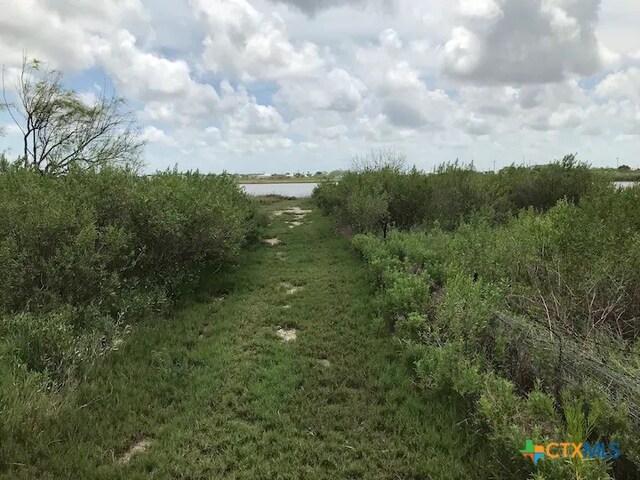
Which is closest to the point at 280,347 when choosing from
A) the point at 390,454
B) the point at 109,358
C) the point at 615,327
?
the point at 109,358

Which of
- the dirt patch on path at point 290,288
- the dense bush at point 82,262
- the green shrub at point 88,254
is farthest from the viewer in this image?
the dirt patch on path at point 290,288

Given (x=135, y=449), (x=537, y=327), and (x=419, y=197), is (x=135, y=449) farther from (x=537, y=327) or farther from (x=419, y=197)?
(x=419, y=197)

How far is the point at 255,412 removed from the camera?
4246 millimetres

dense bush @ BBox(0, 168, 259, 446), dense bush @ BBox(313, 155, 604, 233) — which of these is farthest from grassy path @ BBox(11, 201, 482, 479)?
dense bush @ BBox(313, 155, 604, 233)

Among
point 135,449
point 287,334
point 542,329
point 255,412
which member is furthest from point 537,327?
point 135,449

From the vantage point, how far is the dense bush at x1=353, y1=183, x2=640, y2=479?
10.0ft

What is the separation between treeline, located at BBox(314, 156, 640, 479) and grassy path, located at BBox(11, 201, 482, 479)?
44 centimetres

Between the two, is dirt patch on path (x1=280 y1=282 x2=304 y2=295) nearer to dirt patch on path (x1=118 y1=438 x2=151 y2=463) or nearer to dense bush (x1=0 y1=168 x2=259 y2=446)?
dense bush (x1=0 y1=168 x2=259 y2=446)

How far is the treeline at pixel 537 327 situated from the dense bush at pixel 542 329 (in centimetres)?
1

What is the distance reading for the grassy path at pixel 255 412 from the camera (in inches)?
136

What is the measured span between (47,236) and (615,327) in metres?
6.97

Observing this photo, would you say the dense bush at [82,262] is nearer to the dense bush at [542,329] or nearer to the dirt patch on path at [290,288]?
the dirt patch on path at [290,288]

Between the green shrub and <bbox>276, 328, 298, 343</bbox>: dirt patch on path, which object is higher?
the green shrub

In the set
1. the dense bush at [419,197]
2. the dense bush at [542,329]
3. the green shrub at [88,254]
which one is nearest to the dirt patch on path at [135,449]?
the green shrub at [88,254]
